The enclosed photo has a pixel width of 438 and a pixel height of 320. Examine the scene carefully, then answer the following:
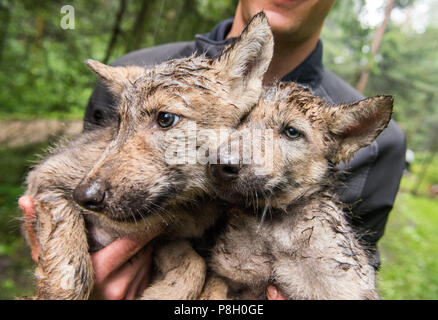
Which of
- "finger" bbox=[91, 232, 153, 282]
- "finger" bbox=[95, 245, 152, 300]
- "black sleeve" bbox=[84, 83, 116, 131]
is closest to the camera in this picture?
"finger" bbox=[91, 232, 153, 282]

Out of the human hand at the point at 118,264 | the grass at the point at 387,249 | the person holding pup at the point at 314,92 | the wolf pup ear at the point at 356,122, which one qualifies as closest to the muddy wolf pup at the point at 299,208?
the wolf pup ear at the point at 356,122

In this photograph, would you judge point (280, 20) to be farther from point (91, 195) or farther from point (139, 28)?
point (139, 28)

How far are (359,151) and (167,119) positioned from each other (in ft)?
6.63

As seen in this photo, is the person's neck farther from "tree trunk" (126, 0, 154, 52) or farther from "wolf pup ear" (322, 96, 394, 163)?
"tree trunk" (126, 0, 154, 52)

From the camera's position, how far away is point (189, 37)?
22.8 feet

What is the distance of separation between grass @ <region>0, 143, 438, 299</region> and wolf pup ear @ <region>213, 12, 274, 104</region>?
2444mm

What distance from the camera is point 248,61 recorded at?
8.27ft

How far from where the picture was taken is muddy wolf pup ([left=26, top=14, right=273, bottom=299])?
83.0 inches

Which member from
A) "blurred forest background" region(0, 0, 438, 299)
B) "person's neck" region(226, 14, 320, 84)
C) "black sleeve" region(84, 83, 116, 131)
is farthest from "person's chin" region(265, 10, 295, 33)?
"blurred forest background" region(0, 0, 438, 299)

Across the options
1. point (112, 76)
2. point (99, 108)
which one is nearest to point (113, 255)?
point (112, 76)

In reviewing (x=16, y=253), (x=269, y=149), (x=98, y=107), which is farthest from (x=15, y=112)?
(x=269, y=149)
